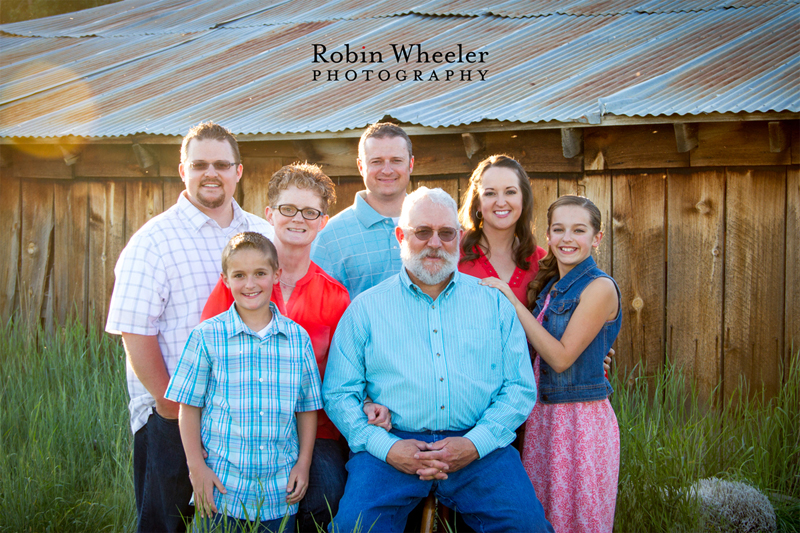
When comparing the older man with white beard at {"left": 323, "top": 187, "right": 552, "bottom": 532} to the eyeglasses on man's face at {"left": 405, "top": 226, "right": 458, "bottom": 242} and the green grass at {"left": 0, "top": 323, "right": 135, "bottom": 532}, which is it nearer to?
the eyeglasses on man's face at {"left": 405, "top": 226, "right": 458, "bottom": 242}

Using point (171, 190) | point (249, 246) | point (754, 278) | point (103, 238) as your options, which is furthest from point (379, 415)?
point (103, 238)

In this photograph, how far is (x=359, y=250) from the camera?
3381 millimetres

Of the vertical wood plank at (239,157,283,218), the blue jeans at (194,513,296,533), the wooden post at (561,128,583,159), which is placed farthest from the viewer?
the vertical wood plank at (239,157,283,218)

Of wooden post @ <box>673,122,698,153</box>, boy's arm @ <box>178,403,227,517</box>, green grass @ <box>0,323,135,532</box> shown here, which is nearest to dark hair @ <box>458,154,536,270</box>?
boy's arm @ <box>178,403,227,517</box>

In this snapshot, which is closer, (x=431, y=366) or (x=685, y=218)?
(x=431, y=366)

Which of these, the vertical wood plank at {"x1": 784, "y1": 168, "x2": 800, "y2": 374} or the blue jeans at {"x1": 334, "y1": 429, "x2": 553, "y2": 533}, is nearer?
the blue jeans at {"x1": 334, "y1": 429, "x2": 553, "y2": 533}

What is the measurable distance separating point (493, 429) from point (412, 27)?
5591 millimetres

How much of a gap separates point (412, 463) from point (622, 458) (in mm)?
1599

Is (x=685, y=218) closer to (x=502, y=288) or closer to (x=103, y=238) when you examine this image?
(x=502, y=288)

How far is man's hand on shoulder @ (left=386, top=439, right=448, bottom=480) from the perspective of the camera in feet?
8.23

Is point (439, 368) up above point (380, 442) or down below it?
above

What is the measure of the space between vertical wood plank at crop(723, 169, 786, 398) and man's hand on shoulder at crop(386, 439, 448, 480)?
10.3 ft

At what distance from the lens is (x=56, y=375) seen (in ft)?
16.6

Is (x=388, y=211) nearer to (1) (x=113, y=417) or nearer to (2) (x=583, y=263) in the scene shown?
(2) (x=583, y=263)
